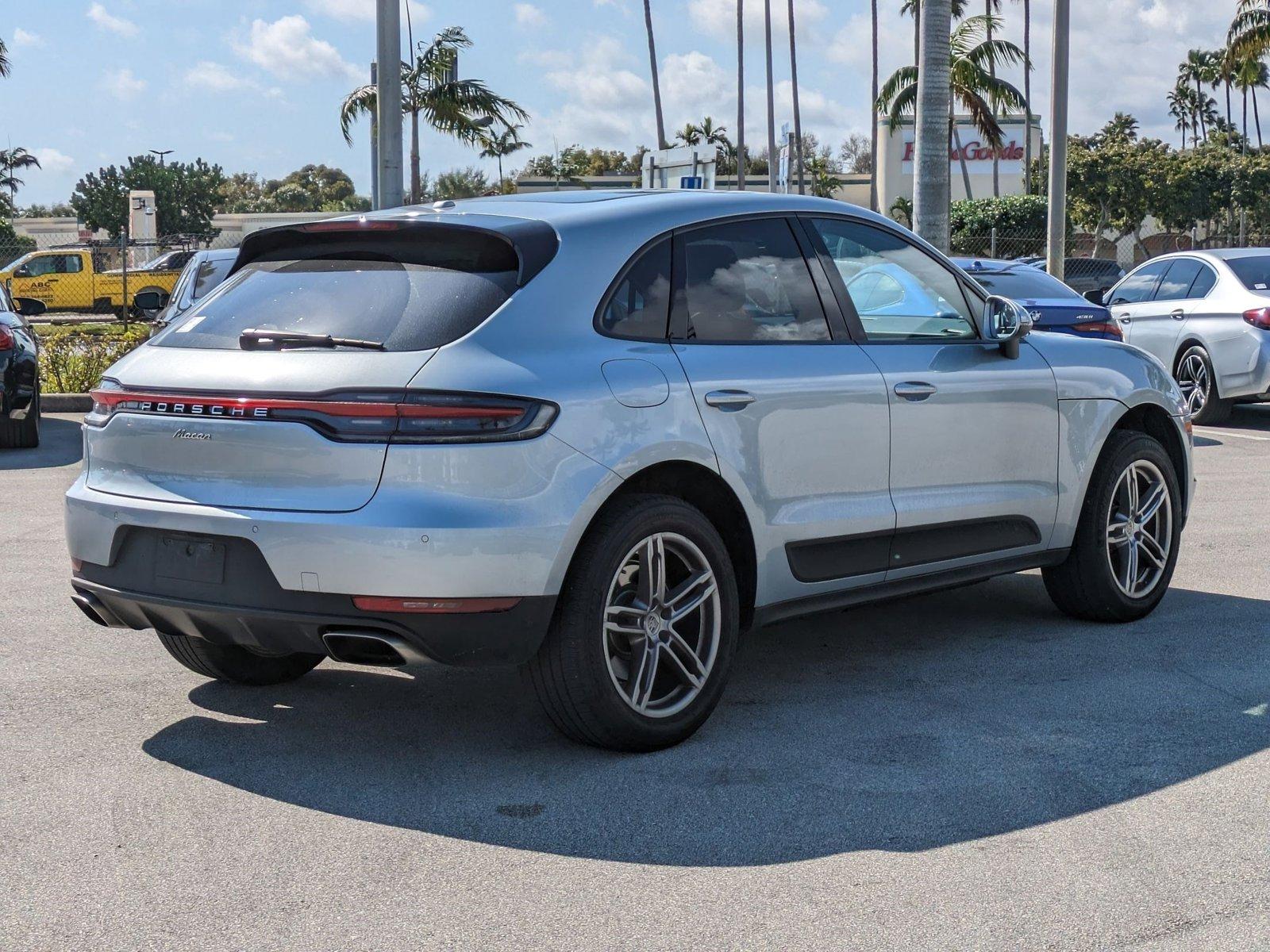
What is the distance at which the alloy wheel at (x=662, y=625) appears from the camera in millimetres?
4699

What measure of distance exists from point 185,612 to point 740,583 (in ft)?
5.83

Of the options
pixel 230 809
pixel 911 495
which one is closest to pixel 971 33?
pixel 911 495

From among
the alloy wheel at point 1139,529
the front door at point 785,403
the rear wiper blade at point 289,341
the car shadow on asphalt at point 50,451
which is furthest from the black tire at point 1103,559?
the car shadow on asphalt at point 50,451

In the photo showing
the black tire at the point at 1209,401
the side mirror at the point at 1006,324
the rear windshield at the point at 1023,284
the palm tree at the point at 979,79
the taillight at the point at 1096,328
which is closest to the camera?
the side mirror at the point at 1006,324

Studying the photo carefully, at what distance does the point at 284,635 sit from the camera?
4383 millimetres

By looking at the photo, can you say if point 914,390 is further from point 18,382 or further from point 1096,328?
point 18,382

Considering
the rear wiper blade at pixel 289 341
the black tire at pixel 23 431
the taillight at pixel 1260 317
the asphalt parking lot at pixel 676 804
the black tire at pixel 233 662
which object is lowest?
the asphalt parking lot at pixel 676 804

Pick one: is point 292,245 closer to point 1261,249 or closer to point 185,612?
point 185,612

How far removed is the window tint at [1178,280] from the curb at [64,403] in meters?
10.9

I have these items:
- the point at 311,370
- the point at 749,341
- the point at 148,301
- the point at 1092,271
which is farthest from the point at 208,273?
the point at 1092,271

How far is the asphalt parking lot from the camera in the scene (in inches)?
140

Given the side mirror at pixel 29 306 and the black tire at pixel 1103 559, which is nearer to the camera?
the black tire at pixel 1103 559

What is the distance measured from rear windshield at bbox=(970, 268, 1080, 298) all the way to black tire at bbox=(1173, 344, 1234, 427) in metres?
2.44

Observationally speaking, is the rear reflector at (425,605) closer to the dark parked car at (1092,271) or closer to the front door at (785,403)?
the front door at (785,403)
